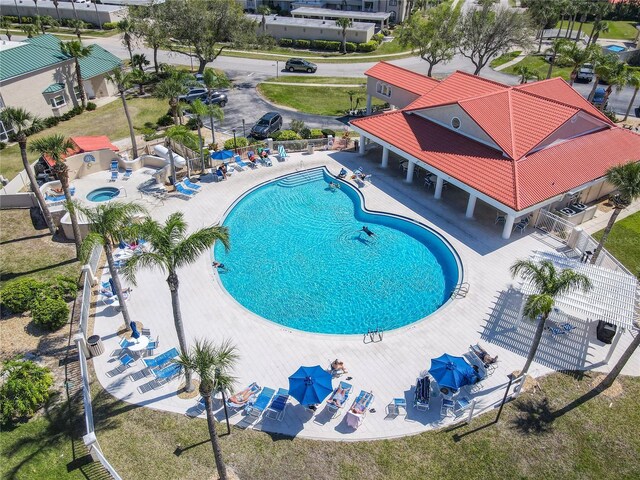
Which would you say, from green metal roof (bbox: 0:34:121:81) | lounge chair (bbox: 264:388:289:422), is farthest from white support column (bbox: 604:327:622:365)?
green metal roof (bbox: 0:34:121:81)

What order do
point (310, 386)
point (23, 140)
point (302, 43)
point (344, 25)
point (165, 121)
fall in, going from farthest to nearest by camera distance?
point (302, 43), point (344, 25), point (165, 121), point (23, 140), point (310, 386)

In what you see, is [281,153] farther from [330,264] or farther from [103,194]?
[330,264]

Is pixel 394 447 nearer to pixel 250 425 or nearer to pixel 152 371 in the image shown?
pixel 250 425

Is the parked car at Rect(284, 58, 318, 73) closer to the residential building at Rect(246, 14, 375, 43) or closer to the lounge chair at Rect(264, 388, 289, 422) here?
the residential building at Rect(246, 14, 375, 43)

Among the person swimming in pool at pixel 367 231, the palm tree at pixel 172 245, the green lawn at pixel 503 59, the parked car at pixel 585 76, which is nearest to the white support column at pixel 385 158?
the person swimming in pool at pixel 367 231

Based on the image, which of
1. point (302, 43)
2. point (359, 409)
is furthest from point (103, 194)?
point (302, 43)

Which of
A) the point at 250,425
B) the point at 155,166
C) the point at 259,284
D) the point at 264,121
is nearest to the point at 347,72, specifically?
the point at 264,121
